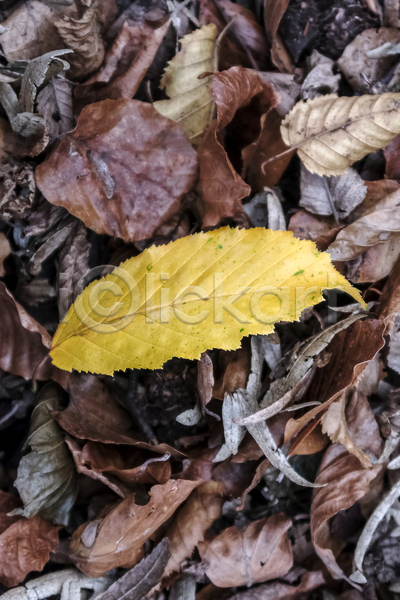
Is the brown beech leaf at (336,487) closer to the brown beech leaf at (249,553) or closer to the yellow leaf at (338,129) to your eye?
the brown beech leaf at (249,553)

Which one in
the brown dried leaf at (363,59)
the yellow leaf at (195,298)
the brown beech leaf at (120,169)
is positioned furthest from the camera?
the brown dried leaf at (363,59)

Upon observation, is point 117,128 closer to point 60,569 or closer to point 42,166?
point 42,166

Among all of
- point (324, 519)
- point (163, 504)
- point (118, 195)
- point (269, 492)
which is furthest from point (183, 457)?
point (118, 195)

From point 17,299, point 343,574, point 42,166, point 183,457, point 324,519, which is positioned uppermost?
point 42,166

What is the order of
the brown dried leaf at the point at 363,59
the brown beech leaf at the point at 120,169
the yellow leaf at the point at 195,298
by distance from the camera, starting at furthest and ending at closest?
the brown dried leaf at the point at 363,59, the brown beech leaf at the point at 120,169, the yellow leaf at the point at 195,298

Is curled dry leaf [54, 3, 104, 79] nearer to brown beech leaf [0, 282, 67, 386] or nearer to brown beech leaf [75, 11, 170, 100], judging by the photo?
brown beech leaf [75, 11, 170, 100]

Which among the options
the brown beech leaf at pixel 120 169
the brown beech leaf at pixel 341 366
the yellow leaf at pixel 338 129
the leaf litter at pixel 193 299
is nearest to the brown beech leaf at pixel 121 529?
the leaf litter at pixel 193 299
